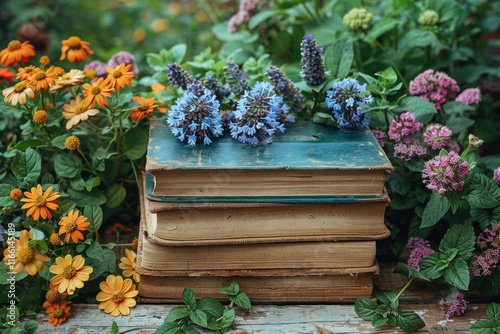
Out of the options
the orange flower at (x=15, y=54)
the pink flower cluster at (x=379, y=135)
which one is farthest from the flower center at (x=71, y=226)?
the pink flower cluster at (x=379, y=135)

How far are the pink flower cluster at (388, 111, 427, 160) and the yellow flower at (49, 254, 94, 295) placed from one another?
803mm

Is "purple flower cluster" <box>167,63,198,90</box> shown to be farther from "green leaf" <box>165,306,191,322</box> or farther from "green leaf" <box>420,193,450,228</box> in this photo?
"green leaf" <box>420,193,450,228</box>

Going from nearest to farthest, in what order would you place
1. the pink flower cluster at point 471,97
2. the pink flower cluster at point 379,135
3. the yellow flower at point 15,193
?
the yellow flower at point 15,193 < the pink flower cluster at point 379,135 < the pink flower cluster at point 471,97

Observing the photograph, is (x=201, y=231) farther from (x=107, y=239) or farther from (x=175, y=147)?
(x=107, y=239)

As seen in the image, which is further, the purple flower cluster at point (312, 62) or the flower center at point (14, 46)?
the flower center at point (14, 46)

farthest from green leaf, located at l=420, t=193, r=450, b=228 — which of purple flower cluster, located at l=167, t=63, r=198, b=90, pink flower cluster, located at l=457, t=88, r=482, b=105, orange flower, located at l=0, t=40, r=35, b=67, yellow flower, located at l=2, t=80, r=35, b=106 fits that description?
orange flower, located at l=0, t=40, r=35, b=67

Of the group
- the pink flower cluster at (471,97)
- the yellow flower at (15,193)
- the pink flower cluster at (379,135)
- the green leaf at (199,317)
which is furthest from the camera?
the pink flower cluster at (471,97)

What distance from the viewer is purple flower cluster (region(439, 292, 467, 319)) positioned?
1.11m

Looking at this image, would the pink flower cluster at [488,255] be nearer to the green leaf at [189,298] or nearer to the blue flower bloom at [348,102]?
the blue flower bloom at [348,102]

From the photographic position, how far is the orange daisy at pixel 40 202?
1.11 m

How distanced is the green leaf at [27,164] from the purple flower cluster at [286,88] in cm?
62

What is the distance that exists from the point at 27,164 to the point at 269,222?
2.05 ft

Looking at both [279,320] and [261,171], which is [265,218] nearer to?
[261,171]

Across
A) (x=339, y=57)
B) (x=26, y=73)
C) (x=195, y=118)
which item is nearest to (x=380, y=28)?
(x=339, y=57)
